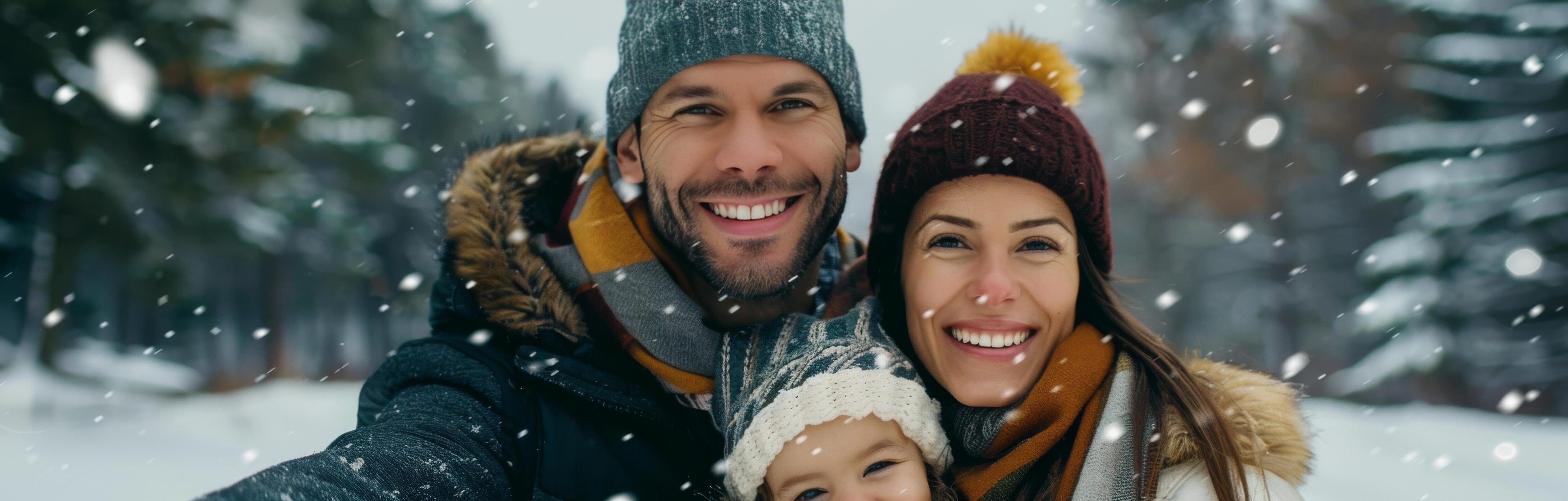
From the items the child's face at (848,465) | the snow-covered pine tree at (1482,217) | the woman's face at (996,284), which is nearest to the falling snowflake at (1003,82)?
the woman's face at (996,284)

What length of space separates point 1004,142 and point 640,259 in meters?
1.21

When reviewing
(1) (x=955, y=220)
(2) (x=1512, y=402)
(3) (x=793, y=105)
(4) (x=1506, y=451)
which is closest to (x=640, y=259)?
(3) (x=793, y=105)

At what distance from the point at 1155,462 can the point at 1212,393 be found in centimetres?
33

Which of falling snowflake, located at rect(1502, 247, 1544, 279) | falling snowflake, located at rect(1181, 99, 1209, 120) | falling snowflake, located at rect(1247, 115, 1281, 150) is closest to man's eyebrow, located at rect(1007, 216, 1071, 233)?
falling snowflake, located at rect(1502, 247, 1544, 279)

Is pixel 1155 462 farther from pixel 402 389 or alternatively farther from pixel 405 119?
pixel 405 119

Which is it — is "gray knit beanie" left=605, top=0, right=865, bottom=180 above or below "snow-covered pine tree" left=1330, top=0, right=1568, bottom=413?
above

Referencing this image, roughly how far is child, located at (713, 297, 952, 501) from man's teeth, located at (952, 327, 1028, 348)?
7.4 inches

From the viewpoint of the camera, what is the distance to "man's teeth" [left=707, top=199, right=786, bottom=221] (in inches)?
111

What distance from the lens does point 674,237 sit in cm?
286

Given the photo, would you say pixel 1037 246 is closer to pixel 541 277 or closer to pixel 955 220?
pixel 955 220

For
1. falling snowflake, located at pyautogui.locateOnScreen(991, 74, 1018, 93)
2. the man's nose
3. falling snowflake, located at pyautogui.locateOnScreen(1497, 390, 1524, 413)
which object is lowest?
falling snowflake, located at pyautogui.locateOnScreen(1497, 390, 1524, 413)

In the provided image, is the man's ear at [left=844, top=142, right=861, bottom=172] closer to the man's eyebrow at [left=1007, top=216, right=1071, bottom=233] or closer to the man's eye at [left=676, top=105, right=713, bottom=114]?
the man's eye at [left=676, top=105, right=713, bottom=114]

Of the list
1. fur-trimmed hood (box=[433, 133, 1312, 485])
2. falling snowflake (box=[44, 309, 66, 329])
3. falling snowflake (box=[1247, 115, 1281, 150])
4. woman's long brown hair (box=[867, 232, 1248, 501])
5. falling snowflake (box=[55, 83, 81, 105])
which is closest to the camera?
woman's long brown hair (box=[867, 232, 1248, 501])

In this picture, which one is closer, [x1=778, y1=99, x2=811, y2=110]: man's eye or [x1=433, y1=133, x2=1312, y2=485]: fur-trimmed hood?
[x1=433, y1=133, x2=1312, y2=485]: fur-trimmed hood
